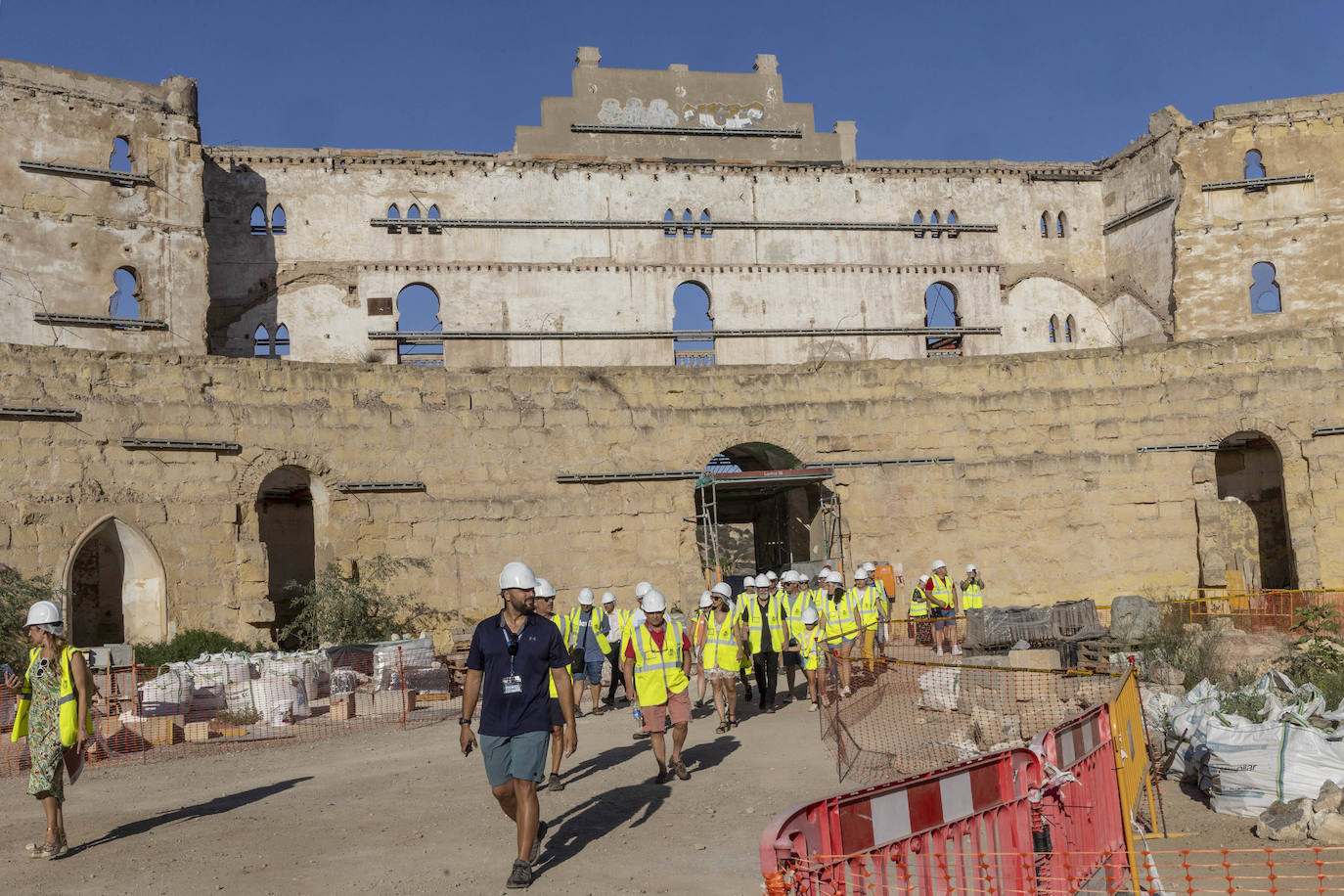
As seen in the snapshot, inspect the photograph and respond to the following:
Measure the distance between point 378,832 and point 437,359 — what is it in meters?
26.9

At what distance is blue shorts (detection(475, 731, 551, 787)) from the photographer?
262 inches

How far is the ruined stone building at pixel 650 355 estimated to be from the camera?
17938 millimetres

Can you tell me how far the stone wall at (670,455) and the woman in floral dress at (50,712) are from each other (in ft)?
31.5

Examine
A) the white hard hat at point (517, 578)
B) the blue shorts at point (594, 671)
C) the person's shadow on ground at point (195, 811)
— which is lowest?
the person's shadow on ground at point (195, 811)

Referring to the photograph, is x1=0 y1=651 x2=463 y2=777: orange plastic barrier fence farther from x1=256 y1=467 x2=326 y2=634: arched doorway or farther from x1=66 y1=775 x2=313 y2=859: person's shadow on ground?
x1=256 y1=467 x2=326 y2=634: arched doorway

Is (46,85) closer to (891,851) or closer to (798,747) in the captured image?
(798,747)

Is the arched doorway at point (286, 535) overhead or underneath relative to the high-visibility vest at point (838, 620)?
overhead

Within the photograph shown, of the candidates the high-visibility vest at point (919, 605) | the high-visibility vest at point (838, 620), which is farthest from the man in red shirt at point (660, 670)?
the high-visibility vest at point (919, 605)

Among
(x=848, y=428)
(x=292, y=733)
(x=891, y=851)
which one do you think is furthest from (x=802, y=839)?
(x=848, y=428)

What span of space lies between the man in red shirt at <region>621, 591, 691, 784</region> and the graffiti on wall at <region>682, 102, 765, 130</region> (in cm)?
3002

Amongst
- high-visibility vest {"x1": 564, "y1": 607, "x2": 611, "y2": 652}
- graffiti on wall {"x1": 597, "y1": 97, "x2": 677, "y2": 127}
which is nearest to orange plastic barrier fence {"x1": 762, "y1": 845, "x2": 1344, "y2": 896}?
high-visibility vest {"x1": 564, "y1": 607, "x2": 611, "y2": 652}

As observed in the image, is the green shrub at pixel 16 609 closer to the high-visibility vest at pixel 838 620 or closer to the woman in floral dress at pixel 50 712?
the woman in floral dress at pixel 50 712

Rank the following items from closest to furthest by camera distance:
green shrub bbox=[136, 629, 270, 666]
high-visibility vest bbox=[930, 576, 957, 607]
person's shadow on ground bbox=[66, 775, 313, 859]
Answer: person's shadow on ground bbox=[66, 775, 313, 859] < green shrub bbox=[136, 629, 270, 666] < high-visibility vest bbox=[930, 576, 957, 607]

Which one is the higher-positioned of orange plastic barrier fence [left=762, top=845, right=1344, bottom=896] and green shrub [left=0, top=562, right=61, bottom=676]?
green shrub [left=0, top=562, right=61, bottom=676]
